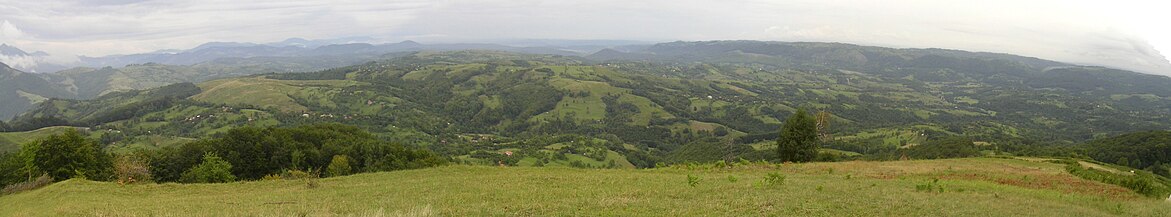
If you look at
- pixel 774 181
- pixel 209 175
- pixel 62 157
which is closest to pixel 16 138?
pixel 62 157

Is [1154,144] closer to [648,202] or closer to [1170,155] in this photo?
[1170,155]

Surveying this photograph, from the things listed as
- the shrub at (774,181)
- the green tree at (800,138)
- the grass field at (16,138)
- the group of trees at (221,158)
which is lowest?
the grass field at (16,138)

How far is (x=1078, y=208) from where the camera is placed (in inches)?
752

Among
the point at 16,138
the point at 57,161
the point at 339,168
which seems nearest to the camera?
the point at 57,161

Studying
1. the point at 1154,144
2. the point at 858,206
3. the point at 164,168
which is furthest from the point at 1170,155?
the point at 164,168

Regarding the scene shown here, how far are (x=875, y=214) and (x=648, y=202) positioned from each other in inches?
291

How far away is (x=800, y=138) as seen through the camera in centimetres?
5691

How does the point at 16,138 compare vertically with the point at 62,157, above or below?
below

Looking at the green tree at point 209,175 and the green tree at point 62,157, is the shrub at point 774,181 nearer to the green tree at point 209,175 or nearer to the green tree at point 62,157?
the green tree at point 209,175

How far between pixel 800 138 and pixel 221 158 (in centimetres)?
5826

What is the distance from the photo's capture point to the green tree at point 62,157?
141 ft

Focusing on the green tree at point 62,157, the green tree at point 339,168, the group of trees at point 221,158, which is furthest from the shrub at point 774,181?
the green tree at point 62,157

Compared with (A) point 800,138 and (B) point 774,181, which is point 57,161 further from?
(A) point 800,138

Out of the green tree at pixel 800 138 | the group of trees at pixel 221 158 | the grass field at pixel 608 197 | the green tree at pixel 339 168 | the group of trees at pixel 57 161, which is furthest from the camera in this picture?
the green tree at pixel 800 138
